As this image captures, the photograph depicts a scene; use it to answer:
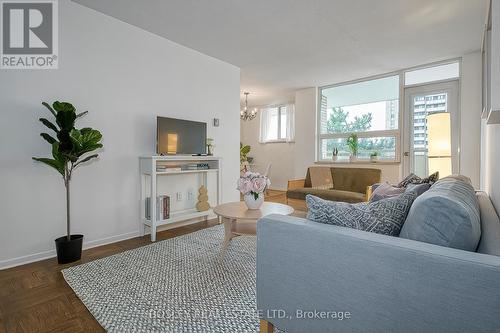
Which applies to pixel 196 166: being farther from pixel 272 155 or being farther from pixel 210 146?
pixel 272 155

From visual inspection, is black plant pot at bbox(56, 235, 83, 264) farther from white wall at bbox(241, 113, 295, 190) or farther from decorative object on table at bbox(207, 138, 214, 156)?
white wall at bbox(241, 113, 295, 190)

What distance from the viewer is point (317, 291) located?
3.56ft

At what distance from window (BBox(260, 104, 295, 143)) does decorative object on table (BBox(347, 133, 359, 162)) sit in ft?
6.52

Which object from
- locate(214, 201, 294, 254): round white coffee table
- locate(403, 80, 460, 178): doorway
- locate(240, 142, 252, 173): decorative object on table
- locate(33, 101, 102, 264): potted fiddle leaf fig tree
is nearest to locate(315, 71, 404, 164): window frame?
locate(403, 80, 460, 178): doorway

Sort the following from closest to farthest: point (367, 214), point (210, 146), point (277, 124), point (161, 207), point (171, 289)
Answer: point (367, 214) → point (171, 289) → point (161, 207) → point (210, 146) → point (277, 124)

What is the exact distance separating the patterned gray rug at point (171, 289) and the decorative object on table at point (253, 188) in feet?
1.73

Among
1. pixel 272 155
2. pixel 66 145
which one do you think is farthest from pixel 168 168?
pixel 272 155

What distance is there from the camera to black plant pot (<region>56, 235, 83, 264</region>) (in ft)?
7.57

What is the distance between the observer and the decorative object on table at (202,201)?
3585 mm

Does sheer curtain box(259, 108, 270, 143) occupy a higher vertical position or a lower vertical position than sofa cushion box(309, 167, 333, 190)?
higher

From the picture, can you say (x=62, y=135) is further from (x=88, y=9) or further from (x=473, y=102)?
(x=473, y=102)

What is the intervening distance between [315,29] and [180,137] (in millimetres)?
2159

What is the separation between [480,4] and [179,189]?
4041 mm

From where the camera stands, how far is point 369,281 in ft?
3.09
